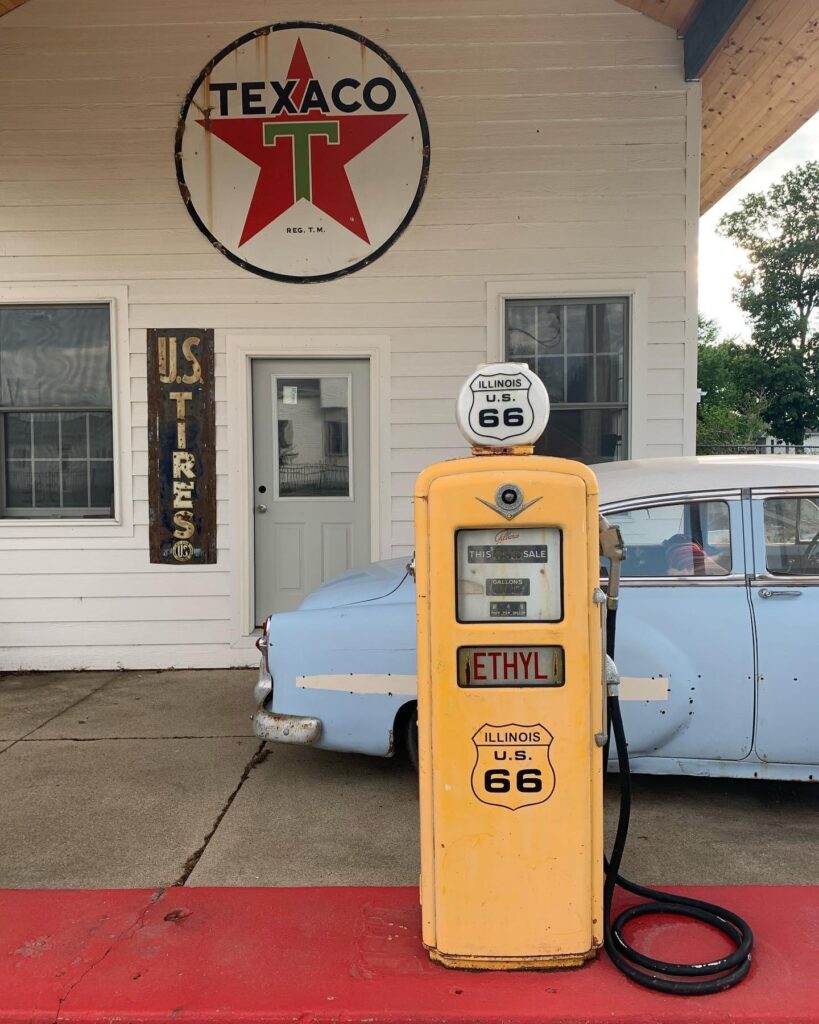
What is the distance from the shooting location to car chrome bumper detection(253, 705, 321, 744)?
422 centimetres

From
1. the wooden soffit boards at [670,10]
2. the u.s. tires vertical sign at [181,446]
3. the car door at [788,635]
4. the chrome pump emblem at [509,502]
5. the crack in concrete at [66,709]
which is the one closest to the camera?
the chrome pump emblem at [509,502]

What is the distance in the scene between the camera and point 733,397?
2073 inches

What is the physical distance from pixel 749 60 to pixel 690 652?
4869 mm

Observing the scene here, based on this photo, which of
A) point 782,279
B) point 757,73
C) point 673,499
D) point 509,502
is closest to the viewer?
point 509,502

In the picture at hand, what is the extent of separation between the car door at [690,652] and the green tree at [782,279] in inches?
1853

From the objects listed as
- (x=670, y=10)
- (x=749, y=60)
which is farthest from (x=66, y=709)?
(x=749, y=60)

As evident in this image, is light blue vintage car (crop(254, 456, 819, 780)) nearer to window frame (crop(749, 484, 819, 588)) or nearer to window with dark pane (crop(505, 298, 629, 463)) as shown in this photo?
window frame (crop(749, 484, 819, 588))

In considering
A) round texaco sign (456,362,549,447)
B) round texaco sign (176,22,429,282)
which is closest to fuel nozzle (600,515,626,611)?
round texaco sign (456,362,549,447)

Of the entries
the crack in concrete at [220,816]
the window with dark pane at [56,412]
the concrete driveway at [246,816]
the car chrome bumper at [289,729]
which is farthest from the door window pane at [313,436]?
the car chrome bumper at [289,729]

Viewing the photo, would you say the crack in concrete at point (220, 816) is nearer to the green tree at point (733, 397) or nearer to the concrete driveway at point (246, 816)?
the concrete driveway at point (246, 816)

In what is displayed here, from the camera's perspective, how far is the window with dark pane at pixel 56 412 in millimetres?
6953

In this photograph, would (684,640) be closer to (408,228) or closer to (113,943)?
(113,943)

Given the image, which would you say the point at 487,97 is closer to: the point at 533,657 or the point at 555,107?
the point at 555,107

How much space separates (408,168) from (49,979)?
580 cm
